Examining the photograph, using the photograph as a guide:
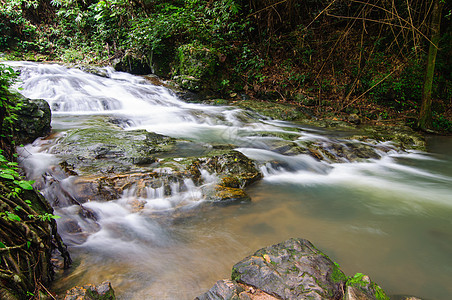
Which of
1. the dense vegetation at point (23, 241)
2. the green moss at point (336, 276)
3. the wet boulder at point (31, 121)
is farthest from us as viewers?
the wet boulder at point (31, 121)

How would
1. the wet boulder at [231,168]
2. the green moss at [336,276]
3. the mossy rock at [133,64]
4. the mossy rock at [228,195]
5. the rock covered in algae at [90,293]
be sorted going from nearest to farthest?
the rock covered in algae at [90,293] < the green moss at [336,276] < the mossy rock at [228,195] < the wet boulder at [231,168] < the mossy rock at [133,64]

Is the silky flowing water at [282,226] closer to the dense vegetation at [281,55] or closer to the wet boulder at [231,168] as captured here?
the wet boulder at [231,168]

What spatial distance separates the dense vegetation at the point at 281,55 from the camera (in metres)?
9.17

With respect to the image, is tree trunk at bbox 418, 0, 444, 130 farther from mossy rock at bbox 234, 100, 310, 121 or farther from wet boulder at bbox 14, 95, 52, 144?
wet boulder at bbox 14, 95, 52, 144

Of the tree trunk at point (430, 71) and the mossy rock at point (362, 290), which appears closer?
the mossy rock at point (362, 290)

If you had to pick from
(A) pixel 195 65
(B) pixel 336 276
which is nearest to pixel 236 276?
(B) pixel 336 276

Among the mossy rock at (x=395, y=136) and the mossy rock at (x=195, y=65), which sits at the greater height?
the mossy rock at (x=195, y=65)

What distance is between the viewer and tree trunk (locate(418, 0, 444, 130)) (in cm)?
674

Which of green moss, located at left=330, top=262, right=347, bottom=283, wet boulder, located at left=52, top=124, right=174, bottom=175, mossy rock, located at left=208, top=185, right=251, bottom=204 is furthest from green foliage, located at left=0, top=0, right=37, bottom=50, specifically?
green moss, located at left=330, top=262, right=347, bottom=283

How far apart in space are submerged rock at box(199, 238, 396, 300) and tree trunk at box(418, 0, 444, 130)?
790 centimetres

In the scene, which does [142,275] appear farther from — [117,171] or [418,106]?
[418,106]

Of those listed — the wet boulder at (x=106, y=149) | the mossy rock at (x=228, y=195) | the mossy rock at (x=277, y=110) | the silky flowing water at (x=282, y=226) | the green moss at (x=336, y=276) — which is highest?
the mossy rock at (x=277, y=110)

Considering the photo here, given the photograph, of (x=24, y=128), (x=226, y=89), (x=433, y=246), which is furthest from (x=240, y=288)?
(x=226, y=89)

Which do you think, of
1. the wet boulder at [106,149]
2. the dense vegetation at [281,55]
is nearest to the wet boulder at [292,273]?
the wet boulder at [106,149]
